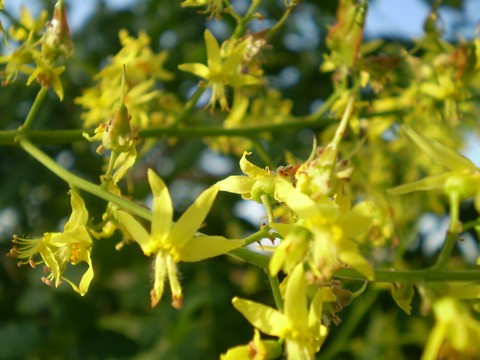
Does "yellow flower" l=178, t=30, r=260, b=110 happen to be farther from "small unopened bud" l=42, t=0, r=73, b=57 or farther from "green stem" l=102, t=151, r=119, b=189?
"green stem" l=102, t=151, r=119, b=189

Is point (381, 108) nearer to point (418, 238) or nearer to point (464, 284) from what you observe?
point (418, 238)

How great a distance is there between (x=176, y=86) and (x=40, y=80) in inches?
47.9

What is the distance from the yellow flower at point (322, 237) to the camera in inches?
31.2

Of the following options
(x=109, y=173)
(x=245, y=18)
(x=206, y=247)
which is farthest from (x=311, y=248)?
(x=245, y=18)

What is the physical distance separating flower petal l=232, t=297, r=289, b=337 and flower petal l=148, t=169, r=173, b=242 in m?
0.12

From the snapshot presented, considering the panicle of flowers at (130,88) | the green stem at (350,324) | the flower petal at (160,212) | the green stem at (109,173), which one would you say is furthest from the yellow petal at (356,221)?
the green stem at (350,324)

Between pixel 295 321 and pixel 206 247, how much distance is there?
140 millimetres

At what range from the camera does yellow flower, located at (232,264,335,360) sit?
0.85 meters

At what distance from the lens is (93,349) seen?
189cm

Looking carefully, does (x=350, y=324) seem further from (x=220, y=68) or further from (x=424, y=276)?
(x=424, y=276)

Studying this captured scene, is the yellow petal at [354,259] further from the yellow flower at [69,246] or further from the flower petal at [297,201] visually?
the yellow flower at [69,246]

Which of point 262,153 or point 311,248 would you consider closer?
point 311,248

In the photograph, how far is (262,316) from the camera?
88cm

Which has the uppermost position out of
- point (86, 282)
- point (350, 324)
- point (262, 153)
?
point (86, 282)
